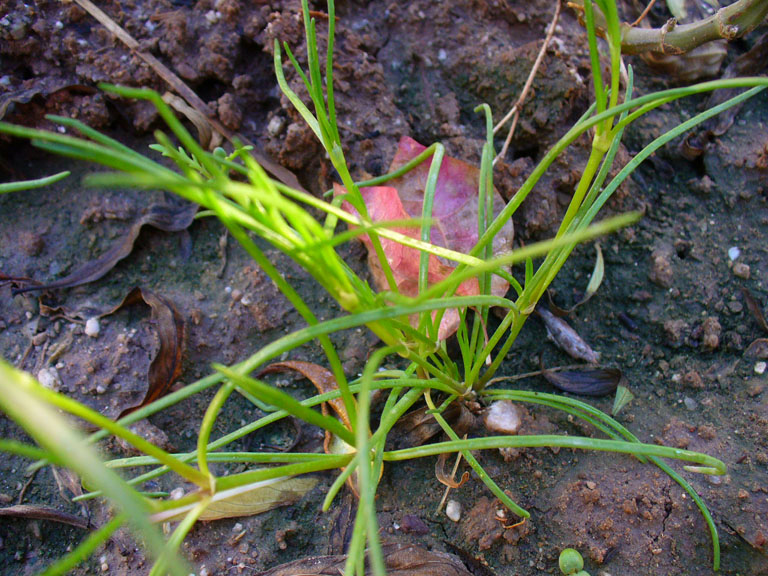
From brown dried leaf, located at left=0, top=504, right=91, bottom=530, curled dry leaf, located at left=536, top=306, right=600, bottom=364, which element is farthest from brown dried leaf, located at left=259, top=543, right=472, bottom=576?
curled dry leaf, located at left=536, top=306, right=600, bottom=364

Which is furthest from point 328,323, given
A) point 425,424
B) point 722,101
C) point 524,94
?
point 722,101

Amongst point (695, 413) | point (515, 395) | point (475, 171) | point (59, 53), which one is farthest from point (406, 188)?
point (59, 53)

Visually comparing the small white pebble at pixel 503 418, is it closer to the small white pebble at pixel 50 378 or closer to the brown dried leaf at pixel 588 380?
the brown dried leaf at pixel 588 380

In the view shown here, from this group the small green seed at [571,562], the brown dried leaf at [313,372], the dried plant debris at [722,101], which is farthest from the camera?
the dried plant debris at [722,101]

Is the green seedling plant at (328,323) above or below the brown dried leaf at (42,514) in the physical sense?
above

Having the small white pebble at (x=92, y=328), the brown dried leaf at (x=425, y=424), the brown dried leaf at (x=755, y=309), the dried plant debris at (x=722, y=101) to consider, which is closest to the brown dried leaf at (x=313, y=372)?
the brown dried leaf at (x=425, y=424)

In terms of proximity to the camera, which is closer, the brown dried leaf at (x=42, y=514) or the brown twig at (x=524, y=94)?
the brown dried leaf at (x=42, y=514)

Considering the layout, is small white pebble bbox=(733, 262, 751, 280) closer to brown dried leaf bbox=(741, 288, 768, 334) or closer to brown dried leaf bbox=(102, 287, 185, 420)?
brown dried leaf bbox=(741, 288, 768, 334)
